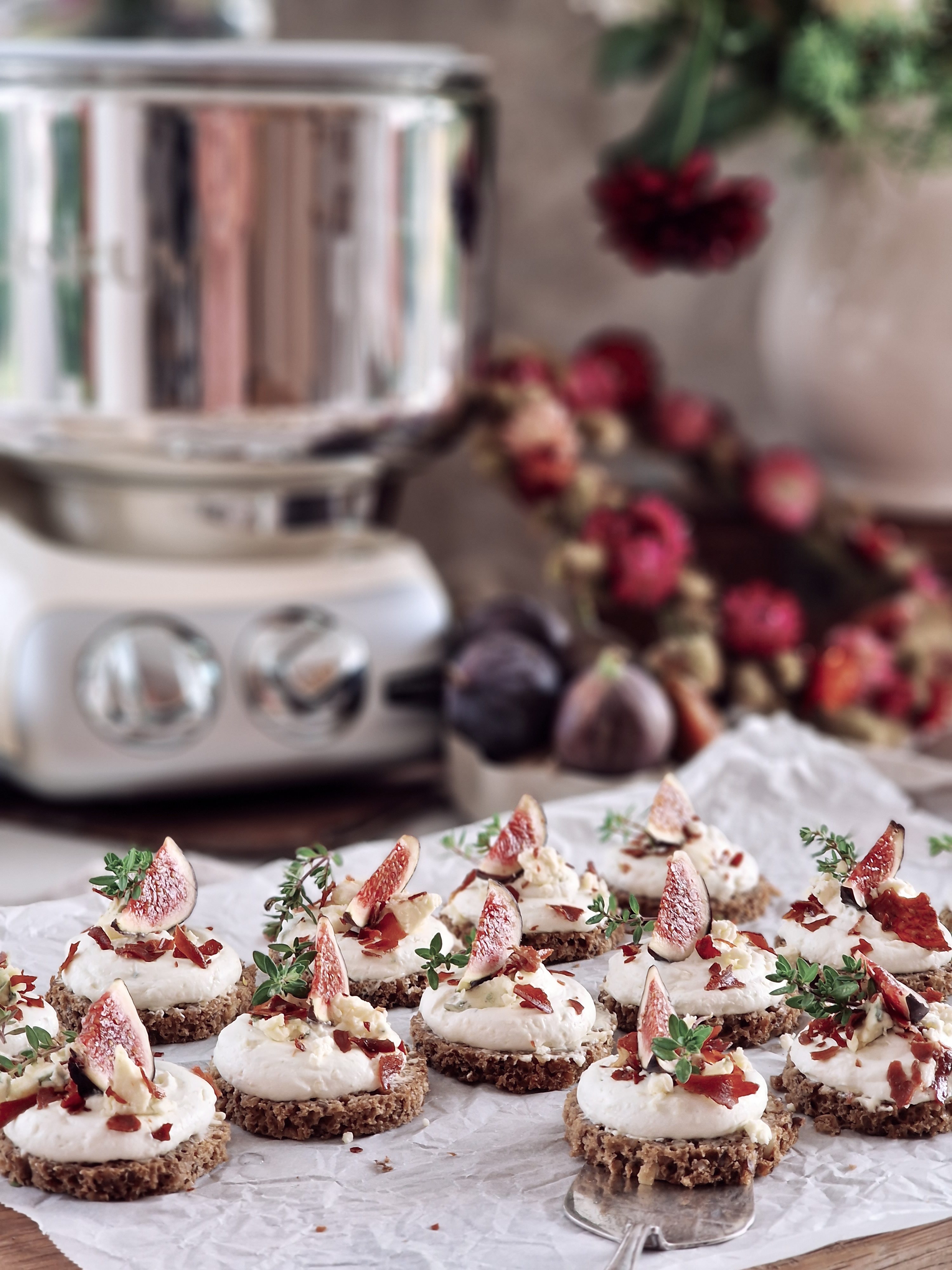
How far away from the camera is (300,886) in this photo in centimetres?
158

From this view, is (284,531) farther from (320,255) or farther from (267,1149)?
(267,1149)

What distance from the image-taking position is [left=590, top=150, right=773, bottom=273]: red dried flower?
2.40 metres

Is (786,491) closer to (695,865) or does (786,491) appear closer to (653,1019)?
(695,865)

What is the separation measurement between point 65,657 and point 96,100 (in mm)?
666

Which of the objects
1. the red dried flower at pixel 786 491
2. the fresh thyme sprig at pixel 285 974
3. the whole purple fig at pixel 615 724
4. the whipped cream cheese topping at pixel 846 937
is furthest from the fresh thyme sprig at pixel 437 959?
the red dried flower at pixel 786 491

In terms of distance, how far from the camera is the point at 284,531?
2.29 m

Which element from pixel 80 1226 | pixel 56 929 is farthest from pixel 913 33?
pixel 80 1226

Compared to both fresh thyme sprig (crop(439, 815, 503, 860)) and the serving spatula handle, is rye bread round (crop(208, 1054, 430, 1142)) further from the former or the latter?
fresh thyme sprig (crop(439, 815, 503, 860))

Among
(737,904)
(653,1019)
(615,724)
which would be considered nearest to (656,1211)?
(653,1019)

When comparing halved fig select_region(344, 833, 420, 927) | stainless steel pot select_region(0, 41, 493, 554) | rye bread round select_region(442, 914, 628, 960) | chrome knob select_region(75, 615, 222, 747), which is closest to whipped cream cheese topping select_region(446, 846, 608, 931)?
rye bread round select_region(442, 914, 628, 960)

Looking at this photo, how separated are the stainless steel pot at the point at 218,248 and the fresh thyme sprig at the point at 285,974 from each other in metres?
0.81

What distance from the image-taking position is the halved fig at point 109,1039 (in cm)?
130

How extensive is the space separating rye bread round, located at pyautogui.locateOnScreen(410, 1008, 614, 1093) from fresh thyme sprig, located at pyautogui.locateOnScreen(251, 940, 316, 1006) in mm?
133

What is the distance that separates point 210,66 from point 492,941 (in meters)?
1.09
